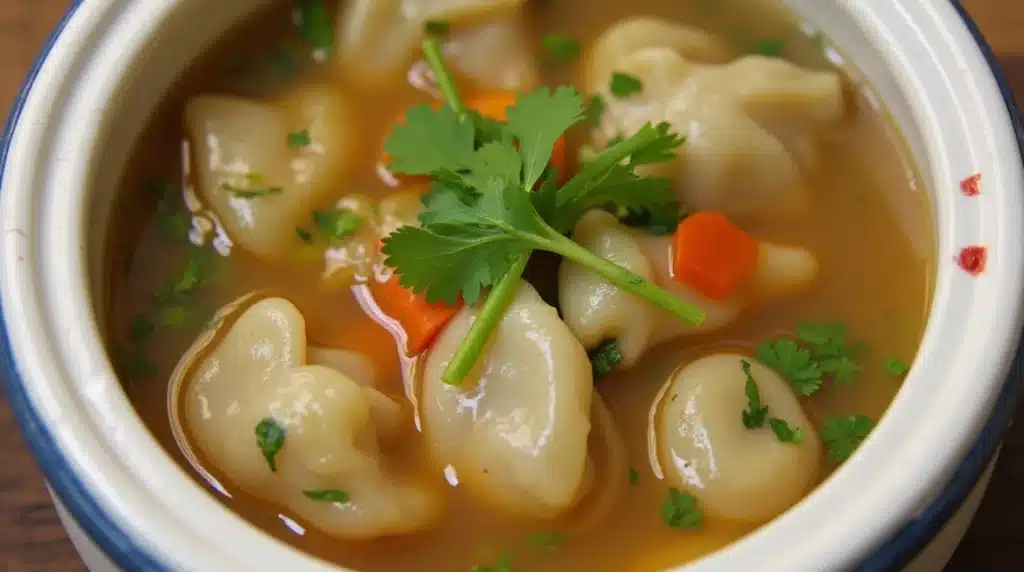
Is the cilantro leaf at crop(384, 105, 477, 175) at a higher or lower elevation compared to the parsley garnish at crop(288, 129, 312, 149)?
higher

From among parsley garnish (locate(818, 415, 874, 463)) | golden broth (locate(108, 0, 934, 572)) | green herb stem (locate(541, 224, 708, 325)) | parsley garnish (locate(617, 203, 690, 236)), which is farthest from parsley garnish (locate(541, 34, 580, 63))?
parsley garnish (locate(818, 415, 874, 463))

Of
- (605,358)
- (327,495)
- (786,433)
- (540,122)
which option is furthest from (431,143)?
(786,433)

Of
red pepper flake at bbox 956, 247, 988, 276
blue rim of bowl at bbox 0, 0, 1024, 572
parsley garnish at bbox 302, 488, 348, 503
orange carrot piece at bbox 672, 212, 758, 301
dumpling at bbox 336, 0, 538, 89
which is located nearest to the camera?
blue rim of bowl at bbox 0, 0, 1024, 572

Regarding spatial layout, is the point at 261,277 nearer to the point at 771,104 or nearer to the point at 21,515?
the point at 21,515

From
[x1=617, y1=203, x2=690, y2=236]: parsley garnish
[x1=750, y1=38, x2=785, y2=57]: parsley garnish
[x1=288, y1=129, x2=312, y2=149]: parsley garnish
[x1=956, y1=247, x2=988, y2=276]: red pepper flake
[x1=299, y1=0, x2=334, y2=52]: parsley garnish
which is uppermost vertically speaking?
[x1=750, y1=38, x2=785, y2=57]: parsley garnish

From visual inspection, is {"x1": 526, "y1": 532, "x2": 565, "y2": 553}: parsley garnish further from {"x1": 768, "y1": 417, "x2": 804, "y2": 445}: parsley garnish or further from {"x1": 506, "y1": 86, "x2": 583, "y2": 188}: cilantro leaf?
{"x1": 506, "y1": 86, "x2": 583, "y2": 188}: cilantro leaf

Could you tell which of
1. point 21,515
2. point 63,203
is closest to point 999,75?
point 63,203

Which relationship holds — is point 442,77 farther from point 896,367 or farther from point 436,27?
point 896,367
